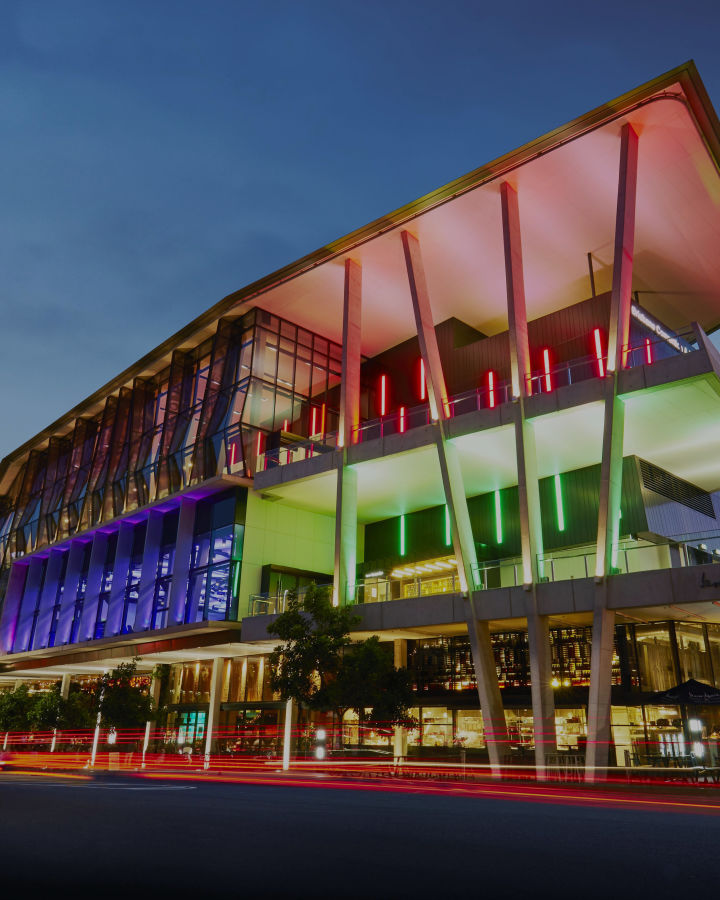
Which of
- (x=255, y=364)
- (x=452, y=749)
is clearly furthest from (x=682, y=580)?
(x=255, y=364)

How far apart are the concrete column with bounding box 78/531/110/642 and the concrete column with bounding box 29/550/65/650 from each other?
5.63m

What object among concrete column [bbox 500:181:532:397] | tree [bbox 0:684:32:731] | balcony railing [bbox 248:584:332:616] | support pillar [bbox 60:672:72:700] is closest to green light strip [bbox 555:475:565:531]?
concrete column [bbox 500:181:532:397]

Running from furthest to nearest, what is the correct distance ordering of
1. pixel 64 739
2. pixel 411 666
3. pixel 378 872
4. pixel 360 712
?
1. pixel 64 739
2. pixel 411 666
3. pixel 360 712
4. pixel 378 872

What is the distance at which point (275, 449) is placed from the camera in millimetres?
35844

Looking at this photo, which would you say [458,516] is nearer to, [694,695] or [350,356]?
[694,695]

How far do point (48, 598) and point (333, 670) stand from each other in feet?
101

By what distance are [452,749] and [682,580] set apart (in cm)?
1326

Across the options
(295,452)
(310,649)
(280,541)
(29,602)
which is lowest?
(310,649)

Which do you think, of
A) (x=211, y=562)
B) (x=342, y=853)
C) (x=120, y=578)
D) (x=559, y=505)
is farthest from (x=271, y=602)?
(x=342, y=853)

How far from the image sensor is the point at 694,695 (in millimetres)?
20391

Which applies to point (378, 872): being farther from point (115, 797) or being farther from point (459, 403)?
point (459, 403)

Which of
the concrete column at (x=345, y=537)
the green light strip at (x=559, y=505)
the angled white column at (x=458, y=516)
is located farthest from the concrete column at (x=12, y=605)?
the green light strip at (x=559, y=505)

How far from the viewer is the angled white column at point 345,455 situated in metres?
30.0

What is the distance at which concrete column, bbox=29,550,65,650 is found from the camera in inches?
1916
